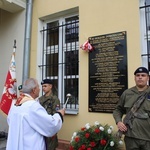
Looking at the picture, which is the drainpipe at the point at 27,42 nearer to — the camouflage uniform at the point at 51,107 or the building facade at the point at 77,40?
the building facade at the point at 77,40

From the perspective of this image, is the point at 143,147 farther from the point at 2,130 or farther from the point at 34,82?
the point at 2,130

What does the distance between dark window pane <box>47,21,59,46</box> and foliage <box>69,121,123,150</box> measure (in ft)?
8.07

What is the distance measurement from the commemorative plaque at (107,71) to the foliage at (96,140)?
1.76 feet

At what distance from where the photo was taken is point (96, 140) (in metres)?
3.22

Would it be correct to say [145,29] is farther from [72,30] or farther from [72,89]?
[72,89]

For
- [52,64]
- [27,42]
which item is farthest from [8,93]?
[27,42]

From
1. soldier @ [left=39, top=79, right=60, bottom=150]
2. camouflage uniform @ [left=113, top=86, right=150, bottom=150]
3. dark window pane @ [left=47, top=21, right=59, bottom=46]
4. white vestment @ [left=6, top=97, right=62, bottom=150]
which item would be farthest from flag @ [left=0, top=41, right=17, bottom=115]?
camouflage uniform @ [left=113, top=86, right=150, bottom=150]

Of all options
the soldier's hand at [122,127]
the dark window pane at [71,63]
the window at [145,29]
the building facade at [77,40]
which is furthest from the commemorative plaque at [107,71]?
the soldier's hand at [122,127]

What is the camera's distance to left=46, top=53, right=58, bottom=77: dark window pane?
487cm

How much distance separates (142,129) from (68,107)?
221 cm

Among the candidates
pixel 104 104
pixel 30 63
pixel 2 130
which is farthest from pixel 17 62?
pixel 104 104

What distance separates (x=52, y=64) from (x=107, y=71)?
1574 mm

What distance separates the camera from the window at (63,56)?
4527 mm

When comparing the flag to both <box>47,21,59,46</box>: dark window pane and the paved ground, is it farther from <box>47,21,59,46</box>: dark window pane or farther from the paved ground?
<box>47,21,59,46</box>: dark window pane
